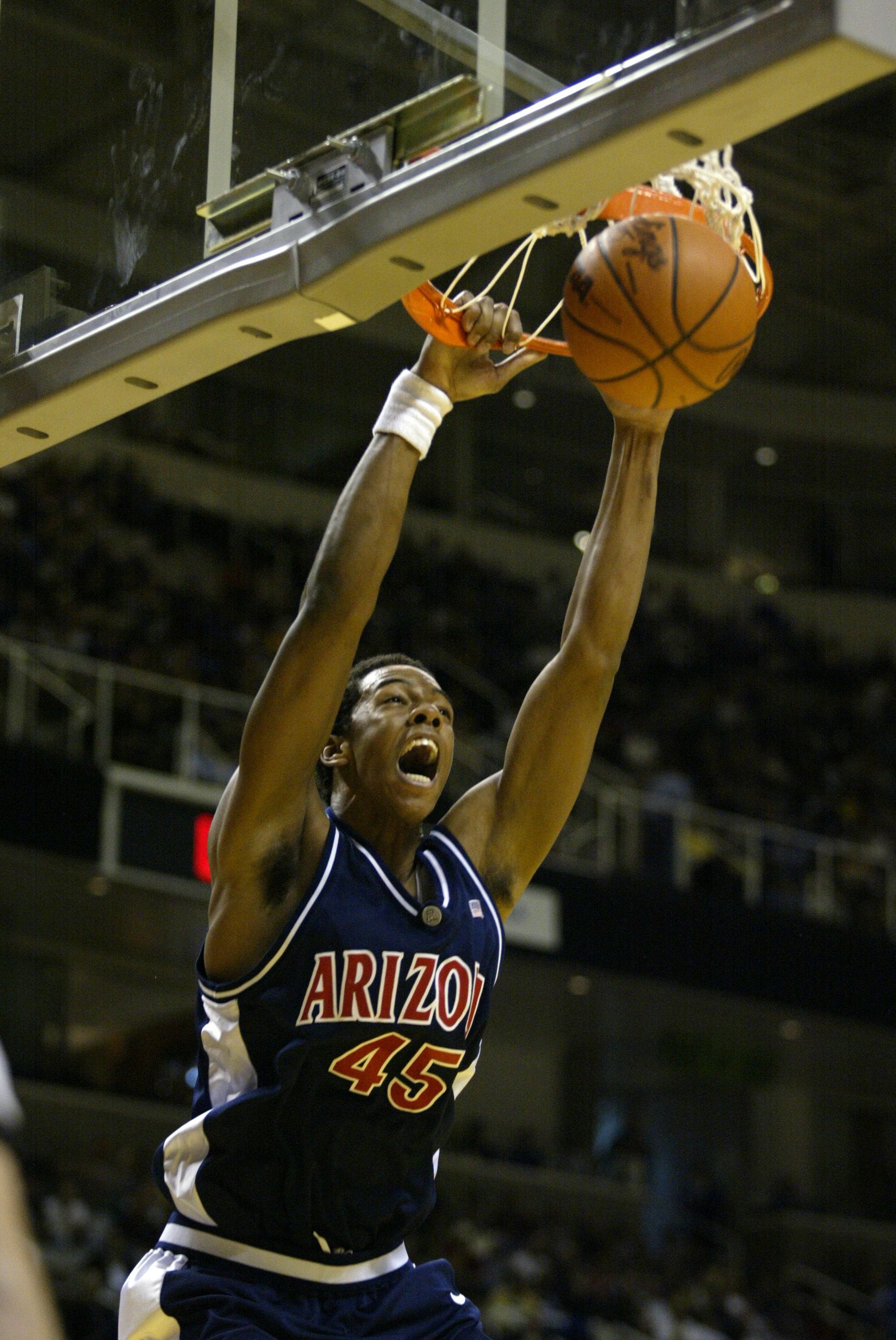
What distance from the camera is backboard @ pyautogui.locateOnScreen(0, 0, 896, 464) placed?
113 inches

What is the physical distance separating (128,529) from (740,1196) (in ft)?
33.4

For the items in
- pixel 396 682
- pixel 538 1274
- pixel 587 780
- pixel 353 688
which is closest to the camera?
pixel 396 682

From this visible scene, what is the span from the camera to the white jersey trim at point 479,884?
12.6ft

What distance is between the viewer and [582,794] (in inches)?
632

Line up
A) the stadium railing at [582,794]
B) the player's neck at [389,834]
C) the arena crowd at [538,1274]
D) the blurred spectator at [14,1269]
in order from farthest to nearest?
the stadium railing at [582,794] → the arena crowd at [538,1274] → the player's neck at [389,834] → the blurred spectator at [14,1269]

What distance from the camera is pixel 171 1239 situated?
3.60m

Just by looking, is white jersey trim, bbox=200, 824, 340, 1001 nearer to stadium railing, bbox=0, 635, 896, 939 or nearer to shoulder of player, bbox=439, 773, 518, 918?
shoulder of player, bbox=439, 773, 518, 918

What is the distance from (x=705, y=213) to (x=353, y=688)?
4.19 feet

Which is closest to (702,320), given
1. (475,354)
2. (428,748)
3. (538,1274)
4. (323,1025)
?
(475,354)

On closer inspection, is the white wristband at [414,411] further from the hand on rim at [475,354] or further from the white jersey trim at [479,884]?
the white jersey trim at [479,884]

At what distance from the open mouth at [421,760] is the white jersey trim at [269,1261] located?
100cm

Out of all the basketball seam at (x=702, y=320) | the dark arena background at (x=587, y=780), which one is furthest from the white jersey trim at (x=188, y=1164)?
the dark arena background at (x=587, y=780)
